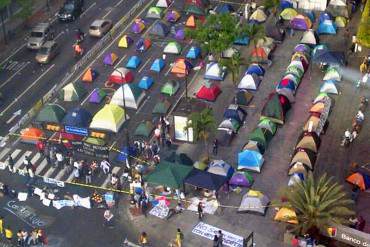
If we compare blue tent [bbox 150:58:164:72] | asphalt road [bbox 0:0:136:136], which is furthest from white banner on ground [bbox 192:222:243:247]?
blue tent [bbox 150:58:164:72]


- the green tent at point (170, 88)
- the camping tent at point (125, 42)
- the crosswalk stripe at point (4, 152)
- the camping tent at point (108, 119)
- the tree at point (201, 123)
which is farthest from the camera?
the camping tent at point (125, 42)

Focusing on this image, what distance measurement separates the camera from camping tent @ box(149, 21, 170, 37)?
7544cm

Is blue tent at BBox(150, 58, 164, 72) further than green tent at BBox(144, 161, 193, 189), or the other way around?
blue tent at BBox(150, 58, 164, 72)

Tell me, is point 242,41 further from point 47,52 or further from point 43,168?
point 43,168

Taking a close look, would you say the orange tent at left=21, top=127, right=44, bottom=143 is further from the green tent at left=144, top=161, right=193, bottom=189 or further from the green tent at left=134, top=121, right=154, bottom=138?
the green tent at left=144, top=161, right=193, bottom=189

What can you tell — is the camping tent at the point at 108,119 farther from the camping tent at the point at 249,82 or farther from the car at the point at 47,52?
the car at the point at 47,52

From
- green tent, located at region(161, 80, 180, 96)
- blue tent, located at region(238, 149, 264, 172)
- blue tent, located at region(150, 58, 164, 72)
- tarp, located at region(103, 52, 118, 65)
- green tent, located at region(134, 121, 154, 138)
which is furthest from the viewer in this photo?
tarp, located at region(103, 52, 118, 65)

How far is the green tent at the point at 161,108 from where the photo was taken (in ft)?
205

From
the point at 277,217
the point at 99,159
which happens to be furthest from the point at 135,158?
the point at 277,217

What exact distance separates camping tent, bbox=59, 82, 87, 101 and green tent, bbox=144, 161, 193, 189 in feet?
52.4

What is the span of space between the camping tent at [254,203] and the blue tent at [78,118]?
1684cm

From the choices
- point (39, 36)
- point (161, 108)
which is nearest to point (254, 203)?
point (161, 108)

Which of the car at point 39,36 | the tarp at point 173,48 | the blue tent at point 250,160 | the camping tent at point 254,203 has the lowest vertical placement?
the camping tent at point 254,203

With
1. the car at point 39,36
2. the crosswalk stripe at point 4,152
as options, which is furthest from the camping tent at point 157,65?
the crosswalk stripe at point 4,152
